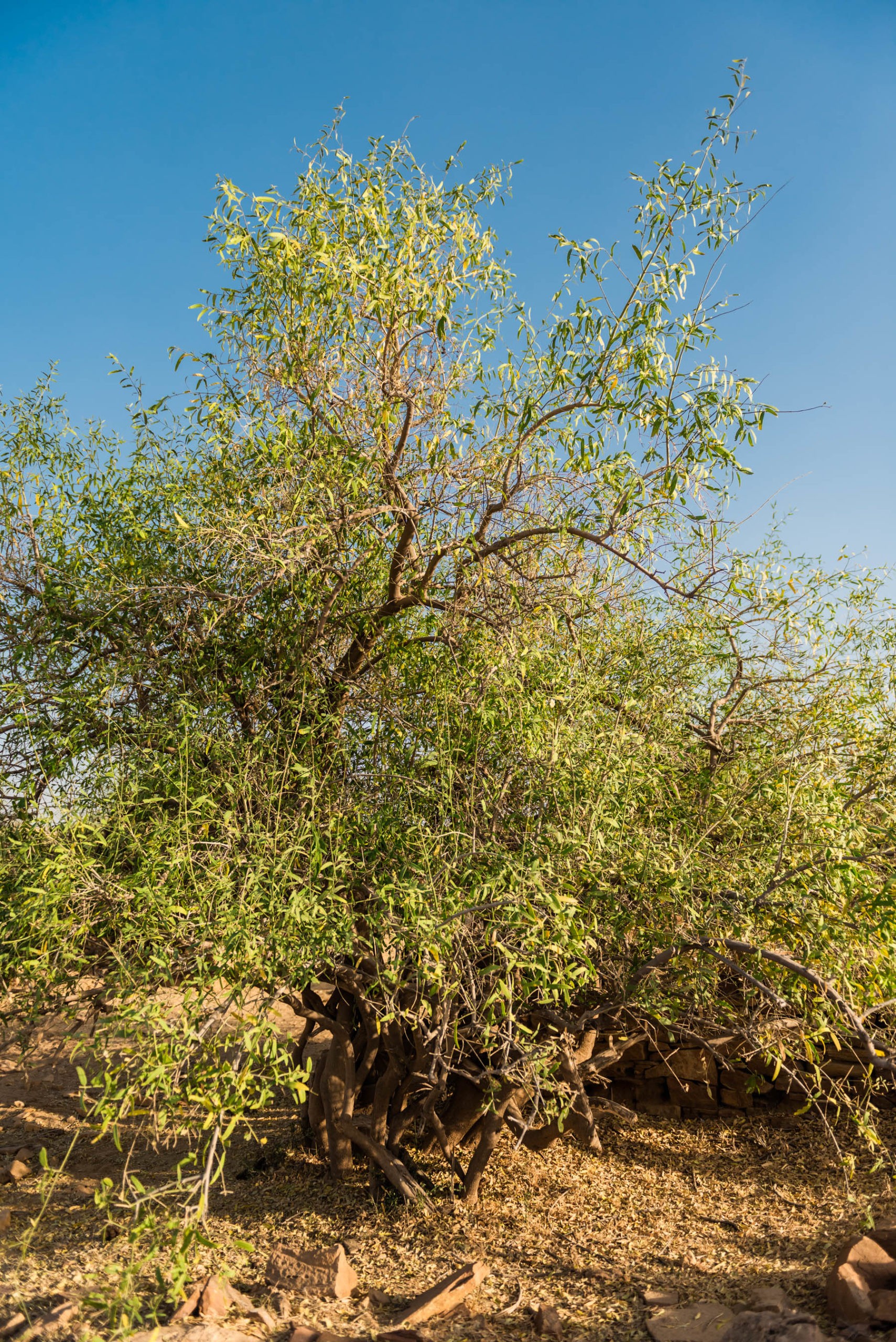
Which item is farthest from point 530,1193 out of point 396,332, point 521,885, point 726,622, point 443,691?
point 396,332

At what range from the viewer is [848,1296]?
13.1 feet

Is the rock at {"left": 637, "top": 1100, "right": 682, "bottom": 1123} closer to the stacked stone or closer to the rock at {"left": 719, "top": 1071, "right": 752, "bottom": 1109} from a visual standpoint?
the stacked stone

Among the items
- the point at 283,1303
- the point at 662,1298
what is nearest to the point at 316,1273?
the point at 283,1303

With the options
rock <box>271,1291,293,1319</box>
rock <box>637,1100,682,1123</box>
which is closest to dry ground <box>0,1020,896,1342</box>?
rock <box>271,1291,293,1319</box>

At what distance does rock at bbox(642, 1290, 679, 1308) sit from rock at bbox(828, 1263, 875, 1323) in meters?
0.94

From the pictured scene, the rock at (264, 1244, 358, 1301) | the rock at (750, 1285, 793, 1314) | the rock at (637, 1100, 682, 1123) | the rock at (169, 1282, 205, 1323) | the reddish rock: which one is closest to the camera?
the rock at (750, 1285, 793, 1314)

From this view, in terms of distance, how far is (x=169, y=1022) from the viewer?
4242 millimetres

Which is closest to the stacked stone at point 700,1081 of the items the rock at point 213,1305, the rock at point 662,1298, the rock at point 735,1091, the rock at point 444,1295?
the rock at point 735,1091

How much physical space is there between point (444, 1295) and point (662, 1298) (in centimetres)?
123

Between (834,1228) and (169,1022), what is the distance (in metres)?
4.56

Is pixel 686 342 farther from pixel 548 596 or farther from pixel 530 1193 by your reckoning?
pixel 530 1193

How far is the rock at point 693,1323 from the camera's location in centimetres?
421

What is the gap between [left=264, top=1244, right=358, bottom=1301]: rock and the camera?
5.03 m

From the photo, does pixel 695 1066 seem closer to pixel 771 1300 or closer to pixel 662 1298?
pixel 662 1298
